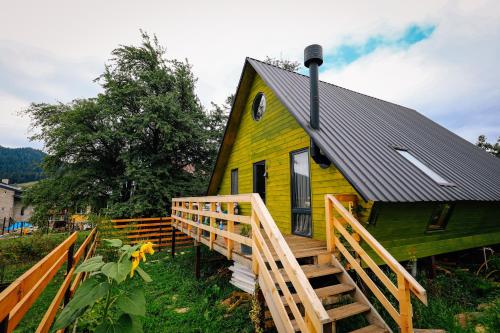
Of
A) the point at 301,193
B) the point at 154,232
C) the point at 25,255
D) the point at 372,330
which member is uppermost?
the point at 301,193

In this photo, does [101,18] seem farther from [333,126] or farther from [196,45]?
[333,126]

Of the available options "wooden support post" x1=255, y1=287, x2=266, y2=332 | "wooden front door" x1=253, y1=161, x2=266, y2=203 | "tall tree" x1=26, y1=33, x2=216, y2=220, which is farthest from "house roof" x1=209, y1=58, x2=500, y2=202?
"tall tree" x1=26, y1=33, x2=216, y2=220

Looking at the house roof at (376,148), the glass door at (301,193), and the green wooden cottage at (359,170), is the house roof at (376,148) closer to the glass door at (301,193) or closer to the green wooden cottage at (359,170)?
the green wooden cottage at (359,170)

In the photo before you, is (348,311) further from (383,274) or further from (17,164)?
(17,164)

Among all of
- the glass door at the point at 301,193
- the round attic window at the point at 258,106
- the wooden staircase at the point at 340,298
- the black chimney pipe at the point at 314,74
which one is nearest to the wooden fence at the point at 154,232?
the round attic window at the point at 258,106

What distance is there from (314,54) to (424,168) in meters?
4.10

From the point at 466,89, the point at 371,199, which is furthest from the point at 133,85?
the point at 466,89

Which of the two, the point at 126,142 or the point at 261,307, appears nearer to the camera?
the point at 261,307

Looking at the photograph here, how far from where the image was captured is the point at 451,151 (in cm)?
900

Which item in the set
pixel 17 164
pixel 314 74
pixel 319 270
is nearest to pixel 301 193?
pixel 319 270

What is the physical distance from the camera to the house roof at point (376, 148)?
4922 mm

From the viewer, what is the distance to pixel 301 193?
671cm

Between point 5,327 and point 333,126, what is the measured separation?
6576 mm

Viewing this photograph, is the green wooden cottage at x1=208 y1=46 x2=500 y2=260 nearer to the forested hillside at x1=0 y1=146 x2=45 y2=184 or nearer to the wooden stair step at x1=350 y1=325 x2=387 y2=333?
the wooden stair step at x1=350 y1=325 x2=387 y2=333
